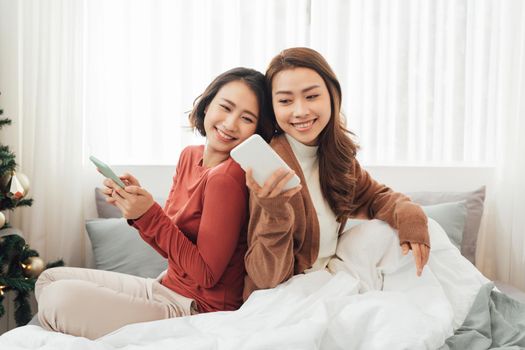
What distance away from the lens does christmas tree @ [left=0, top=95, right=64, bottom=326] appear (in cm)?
191

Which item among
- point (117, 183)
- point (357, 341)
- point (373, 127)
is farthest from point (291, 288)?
point (373, 127)

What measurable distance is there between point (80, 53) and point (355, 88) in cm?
120

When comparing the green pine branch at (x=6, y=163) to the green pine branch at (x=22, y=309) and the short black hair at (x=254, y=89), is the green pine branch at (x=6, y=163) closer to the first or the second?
the green pine branch at (x=22, y=309)

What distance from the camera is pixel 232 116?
4.91 feet

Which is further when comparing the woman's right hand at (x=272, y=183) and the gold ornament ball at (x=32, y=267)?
the gold ornament ball at (x=32, y=267)

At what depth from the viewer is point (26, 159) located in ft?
7.43

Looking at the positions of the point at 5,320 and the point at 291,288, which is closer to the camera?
the point at 291,288

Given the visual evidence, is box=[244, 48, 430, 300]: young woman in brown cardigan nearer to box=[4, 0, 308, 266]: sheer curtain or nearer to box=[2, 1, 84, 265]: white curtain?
box=[4, 0, 308, 266]: sheer curtain

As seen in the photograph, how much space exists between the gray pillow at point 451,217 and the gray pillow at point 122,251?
105 centimetres

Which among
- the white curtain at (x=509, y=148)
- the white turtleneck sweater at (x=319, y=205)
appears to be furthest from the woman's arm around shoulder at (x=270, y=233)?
the white curtain at (x=509, y=148)

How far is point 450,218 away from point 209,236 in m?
1.12

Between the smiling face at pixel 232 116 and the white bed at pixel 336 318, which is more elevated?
the smiling face at pixel 232 116

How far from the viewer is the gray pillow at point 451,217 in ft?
6.82

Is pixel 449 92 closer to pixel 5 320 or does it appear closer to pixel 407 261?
pixel 407 261
